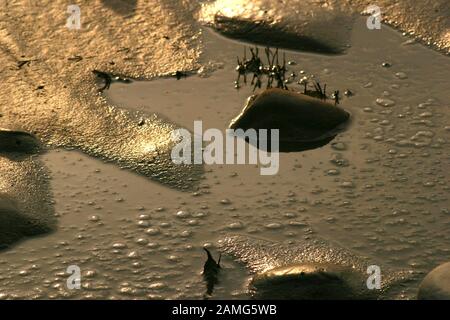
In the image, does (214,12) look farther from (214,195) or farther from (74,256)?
(74,256)

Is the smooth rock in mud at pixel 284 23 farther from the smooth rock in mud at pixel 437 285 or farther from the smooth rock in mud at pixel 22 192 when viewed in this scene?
the smooth rock in mud at pixel 437 285

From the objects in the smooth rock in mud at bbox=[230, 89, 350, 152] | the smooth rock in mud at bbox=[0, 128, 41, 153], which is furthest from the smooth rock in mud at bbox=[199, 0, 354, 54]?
the smooth rock in mud at bbox=[0, 128, 41, 153]

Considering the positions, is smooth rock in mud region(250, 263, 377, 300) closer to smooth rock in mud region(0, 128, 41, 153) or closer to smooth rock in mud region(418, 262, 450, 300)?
smooth rock in mud region(418, 262, 450, 300)

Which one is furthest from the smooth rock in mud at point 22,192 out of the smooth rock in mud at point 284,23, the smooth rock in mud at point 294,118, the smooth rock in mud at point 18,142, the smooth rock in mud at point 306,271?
the smooth rock in mud at point 284,23

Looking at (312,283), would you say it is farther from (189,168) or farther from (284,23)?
(284,23)

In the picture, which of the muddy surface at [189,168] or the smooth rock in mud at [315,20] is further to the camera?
the smooth rock in mud at [315,20]

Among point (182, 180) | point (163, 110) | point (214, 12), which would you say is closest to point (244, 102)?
point (163, 110)
